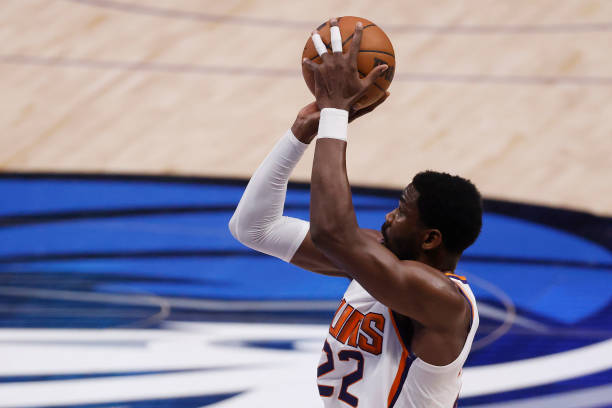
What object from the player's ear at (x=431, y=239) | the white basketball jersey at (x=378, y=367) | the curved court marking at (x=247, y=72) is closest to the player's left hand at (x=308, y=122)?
the player's ear at (x=431, y=239)

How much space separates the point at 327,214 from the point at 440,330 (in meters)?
0.46

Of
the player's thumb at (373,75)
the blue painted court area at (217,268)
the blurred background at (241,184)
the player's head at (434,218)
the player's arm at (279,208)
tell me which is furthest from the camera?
the blue painted court area at (217,268)

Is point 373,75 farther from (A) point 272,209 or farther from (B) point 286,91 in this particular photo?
(B) point 286,91

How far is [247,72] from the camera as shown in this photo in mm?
9102

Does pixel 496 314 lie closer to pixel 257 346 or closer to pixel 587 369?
pixel 587 369

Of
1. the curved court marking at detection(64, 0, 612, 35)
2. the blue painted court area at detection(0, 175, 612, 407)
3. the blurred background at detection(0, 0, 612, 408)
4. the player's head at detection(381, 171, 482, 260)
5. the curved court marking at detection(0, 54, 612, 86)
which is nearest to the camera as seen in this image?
the player's head at detection(381, 171, 482, 260)

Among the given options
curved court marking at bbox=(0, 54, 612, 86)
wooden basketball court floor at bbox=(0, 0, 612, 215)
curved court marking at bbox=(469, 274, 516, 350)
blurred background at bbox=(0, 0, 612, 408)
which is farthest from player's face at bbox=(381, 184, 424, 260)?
curved court marking at bbox=(0, 54, 612, 86)

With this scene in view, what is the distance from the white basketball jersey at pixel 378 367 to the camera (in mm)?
2178

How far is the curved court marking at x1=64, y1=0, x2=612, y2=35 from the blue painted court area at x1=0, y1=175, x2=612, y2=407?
3.12m

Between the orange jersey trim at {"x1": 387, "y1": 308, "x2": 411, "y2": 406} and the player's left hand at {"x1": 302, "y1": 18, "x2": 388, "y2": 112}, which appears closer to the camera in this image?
the player's left hand at {"x1": 302, "y1": 18, "x2": 388, "y2": 112}

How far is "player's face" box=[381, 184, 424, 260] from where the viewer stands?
7.13ft

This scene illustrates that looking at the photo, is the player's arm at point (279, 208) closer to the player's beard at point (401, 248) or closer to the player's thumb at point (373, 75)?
the player's thumb at point (373, 75)

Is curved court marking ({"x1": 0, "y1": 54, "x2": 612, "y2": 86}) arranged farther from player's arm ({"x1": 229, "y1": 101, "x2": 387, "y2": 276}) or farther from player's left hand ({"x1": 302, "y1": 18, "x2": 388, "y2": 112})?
player's left hand ({"x1": 302, "y1": 18, "x2": 388, "y2": 112})

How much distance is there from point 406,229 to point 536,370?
2.68 metres
